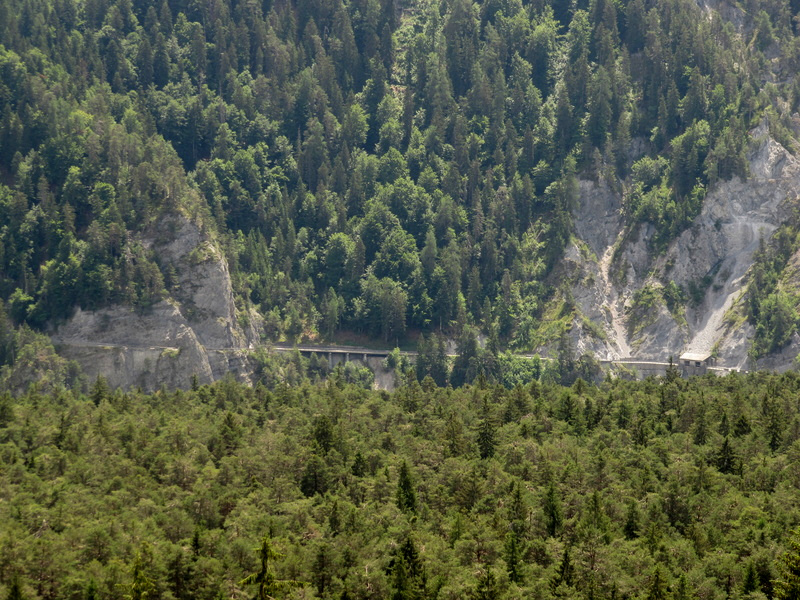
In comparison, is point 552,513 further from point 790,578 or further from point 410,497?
point 790,578

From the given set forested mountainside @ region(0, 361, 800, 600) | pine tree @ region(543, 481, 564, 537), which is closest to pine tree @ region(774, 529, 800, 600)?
forested mountainside @ region(0, 361, 800, 600)

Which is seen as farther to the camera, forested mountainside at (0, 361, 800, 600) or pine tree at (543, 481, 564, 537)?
pine tree at (543, 481, 564, 537)

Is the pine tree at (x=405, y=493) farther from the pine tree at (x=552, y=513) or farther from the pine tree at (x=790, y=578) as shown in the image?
the pine tree at (x=790, y=578)

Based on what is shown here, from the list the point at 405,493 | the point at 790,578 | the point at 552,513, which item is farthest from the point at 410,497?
the point at 790,578

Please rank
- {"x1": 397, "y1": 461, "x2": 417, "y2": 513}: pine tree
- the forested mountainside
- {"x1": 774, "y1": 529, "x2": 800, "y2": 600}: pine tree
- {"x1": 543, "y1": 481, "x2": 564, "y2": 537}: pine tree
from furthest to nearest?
{"x1": 397, "y1": 461, "x2": 417, "y2": 513}: pine tree → {"x1": 543, "y1": 481, "x2": 564, "y2": 537}: pine tree → the forested mountainside → {"x1": 774, "y1": 529, "x2": 800, "y2": 600}: pine tree

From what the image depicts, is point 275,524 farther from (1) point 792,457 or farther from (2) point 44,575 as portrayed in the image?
(1) point 792,457

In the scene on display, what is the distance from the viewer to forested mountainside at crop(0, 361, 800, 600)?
118 metres

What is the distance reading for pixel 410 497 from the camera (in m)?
136

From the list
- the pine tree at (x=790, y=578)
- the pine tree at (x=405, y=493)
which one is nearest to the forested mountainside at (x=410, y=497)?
the pine tree at (x=790, y=578)

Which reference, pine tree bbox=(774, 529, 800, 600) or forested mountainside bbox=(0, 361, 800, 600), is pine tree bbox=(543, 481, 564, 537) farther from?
pine tree bbox=(774, 529, 800, 600)

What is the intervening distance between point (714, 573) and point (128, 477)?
1983 inches

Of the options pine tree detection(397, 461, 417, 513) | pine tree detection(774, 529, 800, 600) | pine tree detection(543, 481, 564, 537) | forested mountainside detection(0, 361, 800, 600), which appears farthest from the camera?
pine tree detection(397, 461, 417, 513)

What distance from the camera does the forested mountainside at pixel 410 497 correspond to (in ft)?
389

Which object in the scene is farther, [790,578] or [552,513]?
[552,513]
